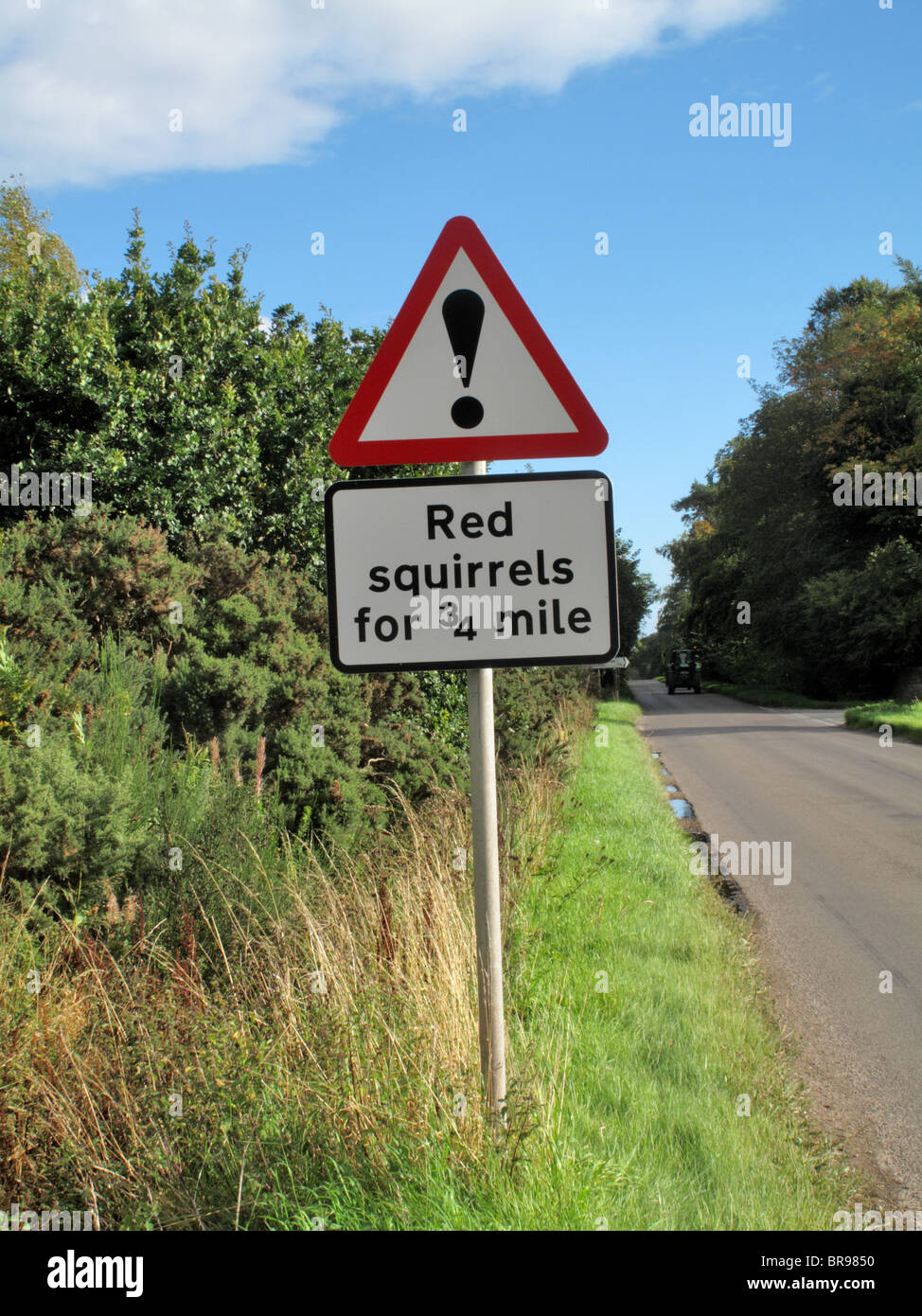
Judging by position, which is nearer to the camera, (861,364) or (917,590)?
(917,590)

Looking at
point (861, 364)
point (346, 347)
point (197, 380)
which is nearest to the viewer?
point (197, 380)

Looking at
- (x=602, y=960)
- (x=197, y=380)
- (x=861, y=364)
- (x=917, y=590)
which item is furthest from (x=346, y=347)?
(x=861, y=364)

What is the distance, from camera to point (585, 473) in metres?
2.62

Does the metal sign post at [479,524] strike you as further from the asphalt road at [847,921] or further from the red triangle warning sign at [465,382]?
the asphalt road at [847,921]

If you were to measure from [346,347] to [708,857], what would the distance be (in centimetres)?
1032

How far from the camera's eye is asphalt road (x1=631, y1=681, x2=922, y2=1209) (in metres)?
4.07

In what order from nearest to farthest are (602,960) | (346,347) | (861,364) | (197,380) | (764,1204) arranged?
(764,1204) < (602,960) < (197,380) < (346,347) < (861,364)

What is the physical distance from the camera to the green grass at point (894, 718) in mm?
21750

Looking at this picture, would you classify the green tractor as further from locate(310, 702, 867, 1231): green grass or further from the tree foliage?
locate(310, 702, 867, 1231): green grass

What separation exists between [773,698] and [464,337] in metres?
39.6

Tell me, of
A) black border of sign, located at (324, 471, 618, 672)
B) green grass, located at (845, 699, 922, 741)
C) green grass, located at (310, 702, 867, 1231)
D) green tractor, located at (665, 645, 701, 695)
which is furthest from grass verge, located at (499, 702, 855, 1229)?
green tractor, located at (665, 645, 701, 695)

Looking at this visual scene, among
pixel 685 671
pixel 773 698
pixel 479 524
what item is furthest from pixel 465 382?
pixel 685 671

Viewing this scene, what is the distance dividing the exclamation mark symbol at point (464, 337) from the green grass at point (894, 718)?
20551mm
